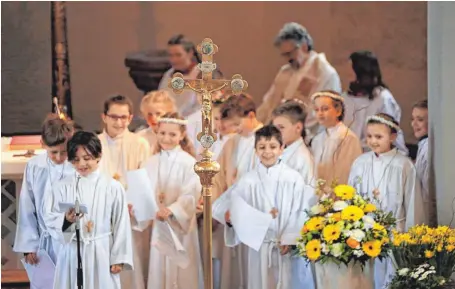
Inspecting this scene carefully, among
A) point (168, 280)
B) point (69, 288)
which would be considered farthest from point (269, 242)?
point (69, 288)

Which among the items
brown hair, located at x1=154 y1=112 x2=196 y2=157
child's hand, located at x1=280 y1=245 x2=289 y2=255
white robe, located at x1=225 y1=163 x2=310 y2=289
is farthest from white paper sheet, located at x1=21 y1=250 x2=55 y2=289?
child's hand, located at x1=280 y1=245 x2=289 y2=255

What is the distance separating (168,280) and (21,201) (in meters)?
1.28

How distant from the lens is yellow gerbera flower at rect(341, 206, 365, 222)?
23.5 ft

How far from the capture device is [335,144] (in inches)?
346

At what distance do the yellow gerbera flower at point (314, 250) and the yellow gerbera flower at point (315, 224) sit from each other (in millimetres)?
91

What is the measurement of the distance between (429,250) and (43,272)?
9.29ft

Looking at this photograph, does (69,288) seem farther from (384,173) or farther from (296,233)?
Answer: (384,173)

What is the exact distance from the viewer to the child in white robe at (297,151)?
8195 millimetres

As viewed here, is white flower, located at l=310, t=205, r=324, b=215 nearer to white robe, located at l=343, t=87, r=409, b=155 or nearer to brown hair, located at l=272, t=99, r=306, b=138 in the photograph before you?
brown hair, located at l=272, t=99, r=306, b=138

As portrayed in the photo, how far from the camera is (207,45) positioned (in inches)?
238

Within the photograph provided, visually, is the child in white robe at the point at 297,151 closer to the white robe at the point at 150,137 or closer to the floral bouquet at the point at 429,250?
the white robe at the point at 150,137

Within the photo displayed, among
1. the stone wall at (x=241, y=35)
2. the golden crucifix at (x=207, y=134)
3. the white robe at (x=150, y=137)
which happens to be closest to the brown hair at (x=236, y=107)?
the white robe at (x=150, y=137)

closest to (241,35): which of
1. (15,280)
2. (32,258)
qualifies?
(15,280)

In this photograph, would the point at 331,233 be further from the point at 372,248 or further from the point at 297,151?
the point at 297,151
